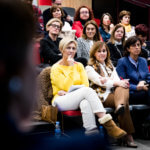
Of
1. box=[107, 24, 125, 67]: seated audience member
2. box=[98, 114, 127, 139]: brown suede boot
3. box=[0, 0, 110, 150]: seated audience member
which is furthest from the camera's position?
box=[107, 24, 125, 67]: seated audience member

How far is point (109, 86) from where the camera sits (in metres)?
2.47

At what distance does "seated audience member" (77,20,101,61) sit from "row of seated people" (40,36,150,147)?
51 cm

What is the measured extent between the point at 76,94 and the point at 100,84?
0.39 meters

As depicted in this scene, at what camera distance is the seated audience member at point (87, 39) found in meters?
3.17

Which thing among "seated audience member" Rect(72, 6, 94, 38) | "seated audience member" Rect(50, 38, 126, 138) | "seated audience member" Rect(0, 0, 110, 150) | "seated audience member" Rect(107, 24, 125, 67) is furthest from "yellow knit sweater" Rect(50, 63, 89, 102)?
"seated audience member" Rect(0, 0, 110, 150)

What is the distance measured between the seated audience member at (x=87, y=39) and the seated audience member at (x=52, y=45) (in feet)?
0.88

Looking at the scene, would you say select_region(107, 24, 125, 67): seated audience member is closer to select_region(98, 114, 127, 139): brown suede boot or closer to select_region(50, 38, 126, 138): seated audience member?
select_region(50, 38, 126, 138): seated audience member

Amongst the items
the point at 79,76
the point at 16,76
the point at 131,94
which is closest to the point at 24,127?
the point at 16,76

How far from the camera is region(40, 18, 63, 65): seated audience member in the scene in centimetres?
292

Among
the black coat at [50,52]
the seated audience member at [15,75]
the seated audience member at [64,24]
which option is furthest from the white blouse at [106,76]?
the seated audience member at [15,75]

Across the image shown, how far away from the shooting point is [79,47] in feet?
10.4

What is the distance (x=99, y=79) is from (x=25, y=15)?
2325 millimetres

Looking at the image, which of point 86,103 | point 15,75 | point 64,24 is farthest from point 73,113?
point 15,75

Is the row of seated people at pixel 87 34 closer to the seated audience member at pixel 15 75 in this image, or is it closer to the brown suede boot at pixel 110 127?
the brown suede boot at pixel 110 127
